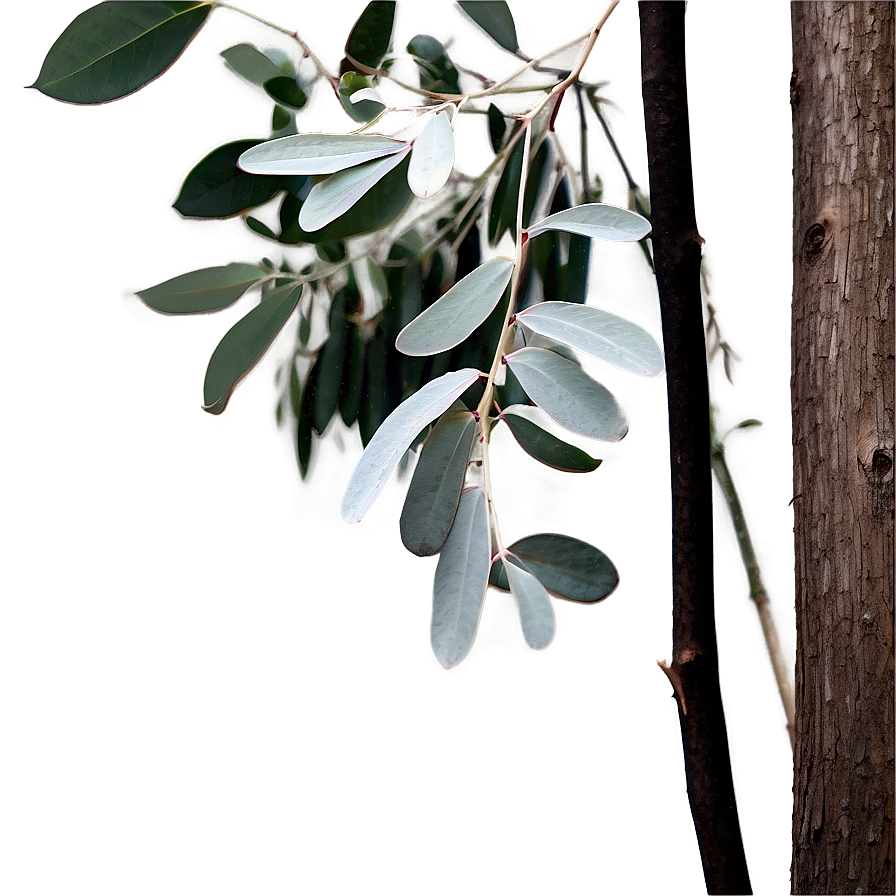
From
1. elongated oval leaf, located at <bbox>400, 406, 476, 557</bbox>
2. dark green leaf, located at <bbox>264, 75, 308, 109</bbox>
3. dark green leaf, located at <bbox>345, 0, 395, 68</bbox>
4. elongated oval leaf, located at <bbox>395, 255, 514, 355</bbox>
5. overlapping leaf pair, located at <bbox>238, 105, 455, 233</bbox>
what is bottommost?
elongated oval leaf, located at <bbox>400, 406, 476, 557</bbox>

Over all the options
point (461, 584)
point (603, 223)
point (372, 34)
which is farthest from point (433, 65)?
point (461, 584)

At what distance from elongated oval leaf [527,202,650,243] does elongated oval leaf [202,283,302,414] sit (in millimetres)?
271

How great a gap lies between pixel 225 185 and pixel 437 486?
39cm

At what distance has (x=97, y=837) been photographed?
693 mm

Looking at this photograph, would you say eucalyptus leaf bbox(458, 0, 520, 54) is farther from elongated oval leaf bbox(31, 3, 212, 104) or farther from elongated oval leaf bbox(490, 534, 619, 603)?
elongated oval leaf bbox(490, 534, 619, 603)

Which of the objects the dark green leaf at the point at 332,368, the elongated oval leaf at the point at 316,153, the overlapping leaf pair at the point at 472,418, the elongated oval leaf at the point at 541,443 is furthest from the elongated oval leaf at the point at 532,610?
the elongated oval leaf at the point at 316,153

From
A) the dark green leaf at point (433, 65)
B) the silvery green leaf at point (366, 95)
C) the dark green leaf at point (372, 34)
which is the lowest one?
the silvery green leaf at point (366, 95)

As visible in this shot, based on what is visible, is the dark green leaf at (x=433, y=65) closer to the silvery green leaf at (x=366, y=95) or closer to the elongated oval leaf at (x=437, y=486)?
the silvery green leaf at (x=366, y=95)

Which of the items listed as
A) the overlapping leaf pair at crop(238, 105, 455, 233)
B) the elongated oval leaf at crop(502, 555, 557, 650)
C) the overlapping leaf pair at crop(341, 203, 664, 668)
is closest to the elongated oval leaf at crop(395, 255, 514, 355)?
the overlapping leaf pair at crop(341, 203, 664, 668)

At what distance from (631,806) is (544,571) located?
29cm

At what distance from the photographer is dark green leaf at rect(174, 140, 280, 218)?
2.14 ft

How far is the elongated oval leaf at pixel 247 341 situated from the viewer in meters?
0.66

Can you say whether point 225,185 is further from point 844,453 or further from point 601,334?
point 844,453

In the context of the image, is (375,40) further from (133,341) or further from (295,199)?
(133,341)
